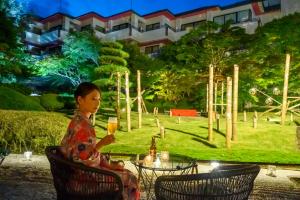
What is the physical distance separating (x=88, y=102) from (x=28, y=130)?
8395mm

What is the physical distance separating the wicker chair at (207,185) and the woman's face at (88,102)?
0.87 metres

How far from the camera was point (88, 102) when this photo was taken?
3.16 meters

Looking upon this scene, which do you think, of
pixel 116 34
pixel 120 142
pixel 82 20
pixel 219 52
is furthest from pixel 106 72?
pixel 82 20

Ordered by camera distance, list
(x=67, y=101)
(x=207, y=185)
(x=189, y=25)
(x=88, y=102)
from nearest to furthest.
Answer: (x=207, y=185)
(x=88, y=102)
(x=67, y=101)
(x=189, y=25)

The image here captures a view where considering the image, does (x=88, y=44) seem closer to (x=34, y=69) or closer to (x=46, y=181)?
(x=34, y=69)

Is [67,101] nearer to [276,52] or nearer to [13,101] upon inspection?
[13,101]

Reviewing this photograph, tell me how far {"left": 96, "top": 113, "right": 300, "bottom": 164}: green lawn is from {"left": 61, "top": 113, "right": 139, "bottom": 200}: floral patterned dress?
315 inches

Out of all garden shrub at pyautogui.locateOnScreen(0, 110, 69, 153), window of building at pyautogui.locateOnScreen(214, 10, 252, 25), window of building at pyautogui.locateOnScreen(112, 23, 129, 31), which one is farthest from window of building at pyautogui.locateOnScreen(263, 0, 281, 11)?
garden shrub at pyautogui.locateOnScreen(0, 110, 69, 153)

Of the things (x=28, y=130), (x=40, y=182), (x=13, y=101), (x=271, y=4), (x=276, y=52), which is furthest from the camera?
(x=271, y=4)

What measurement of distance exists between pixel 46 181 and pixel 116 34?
39399 millimetres

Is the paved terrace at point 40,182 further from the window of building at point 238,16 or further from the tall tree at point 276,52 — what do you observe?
the window of building at point 238,16

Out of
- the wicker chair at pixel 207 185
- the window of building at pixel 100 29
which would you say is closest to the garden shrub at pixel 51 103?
the window of building at pixel 100 29

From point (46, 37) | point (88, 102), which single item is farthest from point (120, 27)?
point (88, 102)

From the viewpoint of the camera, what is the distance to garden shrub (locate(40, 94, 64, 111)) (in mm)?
25656
